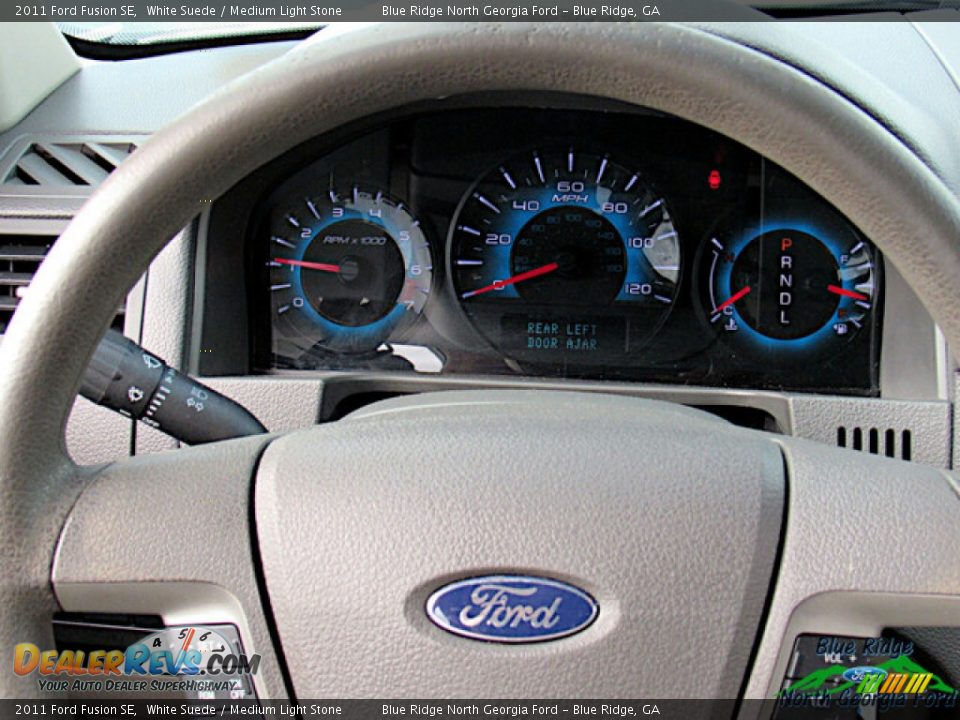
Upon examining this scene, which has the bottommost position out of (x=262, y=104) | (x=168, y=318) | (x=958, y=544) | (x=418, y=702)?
(x=418, y=702)

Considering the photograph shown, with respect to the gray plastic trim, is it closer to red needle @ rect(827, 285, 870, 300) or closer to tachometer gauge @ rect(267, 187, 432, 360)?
red needle @ rect(827, 285, 870, 300)

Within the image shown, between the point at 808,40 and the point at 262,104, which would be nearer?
the point at 262,104

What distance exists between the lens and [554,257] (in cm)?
223

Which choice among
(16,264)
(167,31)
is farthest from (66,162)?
(167,31)

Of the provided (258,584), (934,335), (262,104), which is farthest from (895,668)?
(934,335)

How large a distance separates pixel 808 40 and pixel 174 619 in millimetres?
790

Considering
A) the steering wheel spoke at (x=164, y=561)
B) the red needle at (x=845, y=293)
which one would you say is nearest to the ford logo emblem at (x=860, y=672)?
the steering wheel spoke at (x=164, y=561)

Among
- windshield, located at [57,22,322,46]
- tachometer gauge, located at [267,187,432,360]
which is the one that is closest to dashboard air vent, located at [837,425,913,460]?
tachometer gauge, located at [267,187,432,360]

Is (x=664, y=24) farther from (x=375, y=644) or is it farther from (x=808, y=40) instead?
(x=375, y=644)

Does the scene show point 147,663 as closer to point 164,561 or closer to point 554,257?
point 164,561

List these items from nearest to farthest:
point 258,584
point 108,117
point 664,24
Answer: point 664,24 → point 258,584 → point 108,117

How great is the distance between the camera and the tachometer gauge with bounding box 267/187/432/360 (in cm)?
211

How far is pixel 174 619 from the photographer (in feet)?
3.05

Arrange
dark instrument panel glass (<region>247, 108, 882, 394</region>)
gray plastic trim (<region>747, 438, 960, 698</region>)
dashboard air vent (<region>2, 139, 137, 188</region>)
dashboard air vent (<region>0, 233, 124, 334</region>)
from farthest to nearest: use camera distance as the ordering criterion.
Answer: dark instrument panel glass (<region>247, 108, 882, 394</region>) → dashboard air vent (<region>2, 139, 137, 188</region>) → dashboard air vent (<region>0, 233, 124, 334</region>) → gray plastic trim (<region>747, 438, 960, 698</region>)
